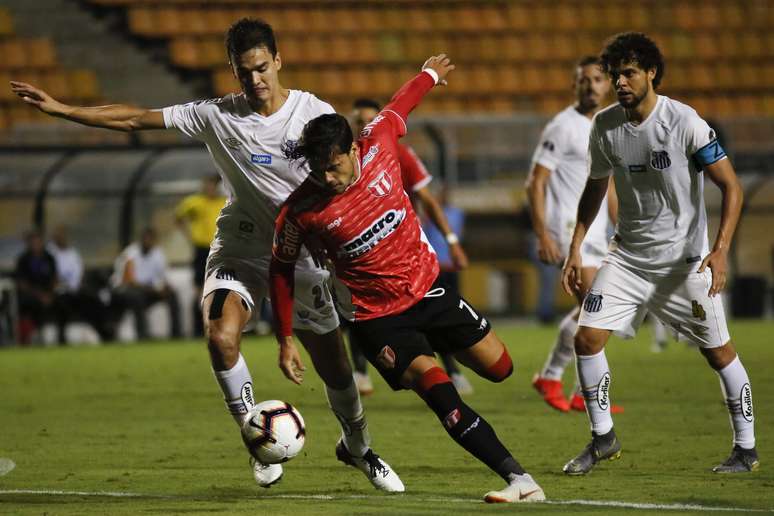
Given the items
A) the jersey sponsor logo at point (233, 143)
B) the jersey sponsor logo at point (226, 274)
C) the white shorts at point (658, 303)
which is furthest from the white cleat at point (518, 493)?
the jersey sponsor logo at point (233, 143)

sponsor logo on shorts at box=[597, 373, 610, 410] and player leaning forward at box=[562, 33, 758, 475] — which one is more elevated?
player leaning forward at box=[562, 33, 758, 475]

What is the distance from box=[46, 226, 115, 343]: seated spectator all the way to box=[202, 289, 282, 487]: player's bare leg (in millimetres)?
11279

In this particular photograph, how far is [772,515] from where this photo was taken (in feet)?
17.5

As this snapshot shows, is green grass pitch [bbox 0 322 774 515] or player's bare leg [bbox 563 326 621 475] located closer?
green grass pitch [bbox 0 322 774 515]

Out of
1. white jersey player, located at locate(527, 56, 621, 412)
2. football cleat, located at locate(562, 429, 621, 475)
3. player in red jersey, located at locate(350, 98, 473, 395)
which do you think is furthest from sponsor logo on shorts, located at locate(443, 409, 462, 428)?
player in red jersey, located at locate(350, 98, 473, 395)

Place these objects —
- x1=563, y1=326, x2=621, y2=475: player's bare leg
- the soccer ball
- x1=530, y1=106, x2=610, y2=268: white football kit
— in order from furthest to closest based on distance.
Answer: x1=530, y1=106, x2=610, y2=268: white football kit
x1=563, y1=326, x2=621, y2=475: player's bare leg
the soccer ball

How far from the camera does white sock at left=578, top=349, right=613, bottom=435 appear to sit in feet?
22.6

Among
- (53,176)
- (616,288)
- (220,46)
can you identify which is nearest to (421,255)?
(616,288)

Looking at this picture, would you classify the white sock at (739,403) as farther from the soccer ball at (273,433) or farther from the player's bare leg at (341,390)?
the soccer ball at (273,433)

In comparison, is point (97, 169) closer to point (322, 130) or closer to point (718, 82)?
point (718, 82)

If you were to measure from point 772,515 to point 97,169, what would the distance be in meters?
13.9

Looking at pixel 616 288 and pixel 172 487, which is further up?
pixel 616 288

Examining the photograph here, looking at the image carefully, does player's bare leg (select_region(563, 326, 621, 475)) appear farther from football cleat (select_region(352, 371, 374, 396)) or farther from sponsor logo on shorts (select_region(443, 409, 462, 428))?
football cleat (select_region(352, 371, 374, 396))

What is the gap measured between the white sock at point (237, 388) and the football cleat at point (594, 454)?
1.51 meters
